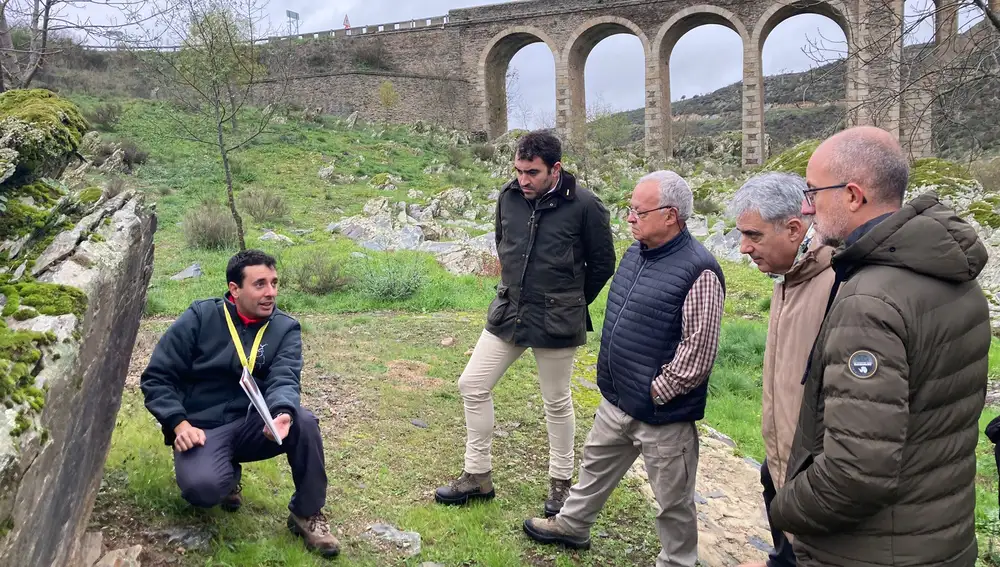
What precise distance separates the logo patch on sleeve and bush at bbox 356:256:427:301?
7.70m

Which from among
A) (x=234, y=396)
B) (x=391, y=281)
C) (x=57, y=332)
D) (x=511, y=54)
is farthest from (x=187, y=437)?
(x=511, y=54)

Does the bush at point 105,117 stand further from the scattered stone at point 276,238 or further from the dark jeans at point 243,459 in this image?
the dark jeans at point 243,459

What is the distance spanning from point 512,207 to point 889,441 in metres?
2.34

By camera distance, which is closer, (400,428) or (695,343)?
(695,343)

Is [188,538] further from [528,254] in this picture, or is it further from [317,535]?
[528,254]

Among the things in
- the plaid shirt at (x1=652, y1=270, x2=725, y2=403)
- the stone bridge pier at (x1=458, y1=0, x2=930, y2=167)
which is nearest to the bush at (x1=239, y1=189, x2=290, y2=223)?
the plaid shirt at (x1=652, y1=270, x2=725, y2=403)

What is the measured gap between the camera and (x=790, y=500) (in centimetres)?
179

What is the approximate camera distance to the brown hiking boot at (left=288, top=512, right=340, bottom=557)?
3.01m

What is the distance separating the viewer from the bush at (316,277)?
30.3 feet

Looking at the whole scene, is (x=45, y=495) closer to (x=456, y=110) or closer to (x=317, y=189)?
(x=317, y=189)

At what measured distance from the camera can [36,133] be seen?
3.00m

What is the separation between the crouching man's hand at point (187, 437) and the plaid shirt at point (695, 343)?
180 cm

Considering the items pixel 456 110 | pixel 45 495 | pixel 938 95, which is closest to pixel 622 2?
pixel 456 110

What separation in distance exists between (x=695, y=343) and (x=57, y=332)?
2241 mm
